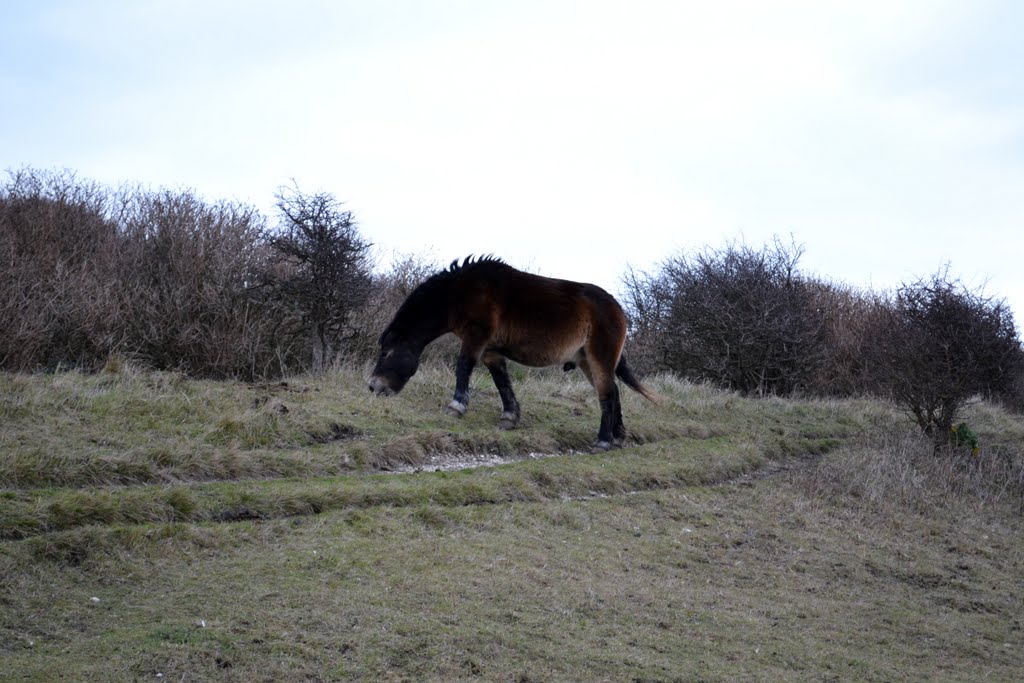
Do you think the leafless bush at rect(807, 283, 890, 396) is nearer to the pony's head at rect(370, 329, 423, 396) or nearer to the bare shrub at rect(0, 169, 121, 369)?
the pony's head at rect(370, 329, 423, 396)

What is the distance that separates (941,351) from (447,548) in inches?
495

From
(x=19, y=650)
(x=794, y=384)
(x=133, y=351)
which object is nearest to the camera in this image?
(x=19, y=650)

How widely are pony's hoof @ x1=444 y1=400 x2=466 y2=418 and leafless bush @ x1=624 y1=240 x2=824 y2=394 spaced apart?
37.6ft

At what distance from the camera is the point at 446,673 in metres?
6.07

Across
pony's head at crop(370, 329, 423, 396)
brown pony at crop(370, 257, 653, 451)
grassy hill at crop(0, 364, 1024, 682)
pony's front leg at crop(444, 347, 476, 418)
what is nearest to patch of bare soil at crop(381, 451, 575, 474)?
grassy hill at crop(0, 364, 1024, 682)

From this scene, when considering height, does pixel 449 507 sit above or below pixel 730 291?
below

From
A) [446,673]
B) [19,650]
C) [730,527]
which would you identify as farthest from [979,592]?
[19,650]

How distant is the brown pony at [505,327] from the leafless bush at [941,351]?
6.96 metres

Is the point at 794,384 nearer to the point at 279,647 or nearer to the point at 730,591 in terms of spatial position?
the point at 730,591

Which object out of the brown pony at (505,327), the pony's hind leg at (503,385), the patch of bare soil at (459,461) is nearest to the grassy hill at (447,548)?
the patch of bare soil at (459,461)

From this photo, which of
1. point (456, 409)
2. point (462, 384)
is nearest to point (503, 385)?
point (462, 384)

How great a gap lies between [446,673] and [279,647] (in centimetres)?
102

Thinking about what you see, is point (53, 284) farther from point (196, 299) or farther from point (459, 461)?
point (459, 461)

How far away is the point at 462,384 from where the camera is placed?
13672mm
